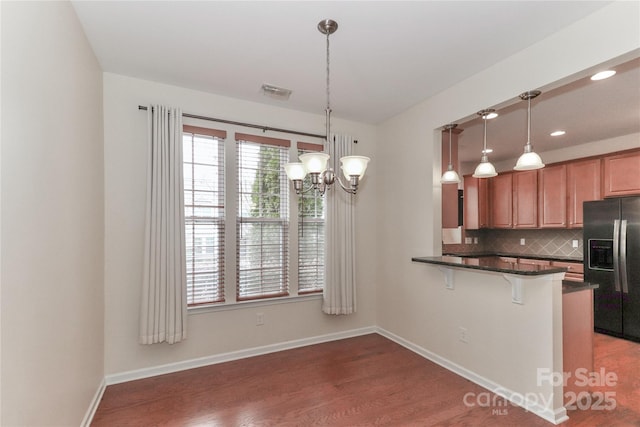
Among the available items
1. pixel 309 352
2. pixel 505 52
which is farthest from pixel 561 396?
→ pixel 505 52

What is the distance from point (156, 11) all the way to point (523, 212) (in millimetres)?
5839

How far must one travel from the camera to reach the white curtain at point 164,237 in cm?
290

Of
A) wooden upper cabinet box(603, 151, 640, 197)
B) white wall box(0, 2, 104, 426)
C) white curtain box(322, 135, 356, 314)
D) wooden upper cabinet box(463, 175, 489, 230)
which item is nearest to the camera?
white wall box(0, 2, 104, 426)

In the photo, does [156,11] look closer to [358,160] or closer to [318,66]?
[318,66]

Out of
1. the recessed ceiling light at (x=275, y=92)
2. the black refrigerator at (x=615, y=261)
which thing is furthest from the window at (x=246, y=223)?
the black refrigerator at (x=615, y=261)

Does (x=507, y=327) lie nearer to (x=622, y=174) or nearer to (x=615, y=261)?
(x=615, y=261)

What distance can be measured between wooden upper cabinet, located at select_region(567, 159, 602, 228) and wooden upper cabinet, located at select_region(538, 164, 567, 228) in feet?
0.21

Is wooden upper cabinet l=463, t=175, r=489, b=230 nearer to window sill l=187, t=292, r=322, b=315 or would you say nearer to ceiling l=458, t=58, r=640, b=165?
ceiling l=458, t=58, r=640, b=165

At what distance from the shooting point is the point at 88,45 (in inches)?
94.2

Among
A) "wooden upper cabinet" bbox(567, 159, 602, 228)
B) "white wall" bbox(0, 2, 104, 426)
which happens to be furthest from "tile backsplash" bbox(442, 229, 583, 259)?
"white wall" bbox(0, 2, 104, 426)

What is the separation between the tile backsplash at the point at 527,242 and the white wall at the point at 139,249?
4.08 meters

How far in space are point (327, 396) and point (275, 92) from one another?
2.94 metres

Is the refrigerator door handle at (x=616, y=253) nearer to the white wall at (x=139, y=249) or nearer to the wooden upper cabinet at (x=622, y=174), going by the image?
the wooden upper cabinet at (x=622, y=174)

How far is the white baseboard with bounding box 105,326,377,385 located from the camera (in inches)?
115
